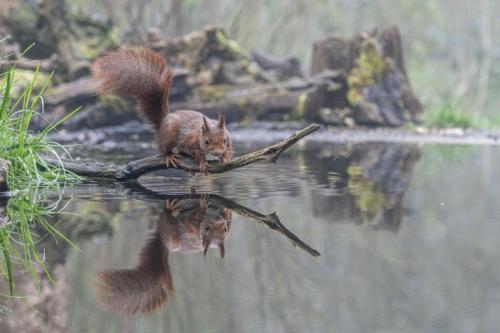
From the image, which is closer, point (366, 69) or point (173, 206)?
point (173, 206)

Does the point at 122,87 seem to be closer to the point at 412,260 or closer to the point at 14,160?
the point at 14,160

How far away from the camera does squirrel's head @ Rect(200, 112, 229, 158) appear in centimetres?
643

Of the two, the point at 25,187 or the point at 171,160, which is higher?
the point at 171,160

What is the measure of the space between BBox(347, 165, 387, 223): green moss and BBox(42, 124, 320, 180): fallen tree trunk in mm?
752

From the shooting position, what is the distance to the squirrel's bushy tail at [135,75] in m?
6.57

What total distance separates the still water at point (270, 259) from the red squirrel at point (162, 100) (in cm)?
37

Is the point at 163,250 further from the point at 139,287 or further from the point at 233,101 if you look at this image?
the point at 233,101

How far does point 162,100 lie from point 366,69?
30.0ft

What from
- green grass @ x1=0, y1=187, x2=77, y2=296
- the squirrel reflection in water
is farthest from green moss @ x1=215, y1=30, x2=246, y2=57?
the squirrel reflection in water

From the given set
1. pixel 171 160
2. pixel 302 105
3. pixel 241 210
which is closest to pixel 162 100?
pixel 171 160

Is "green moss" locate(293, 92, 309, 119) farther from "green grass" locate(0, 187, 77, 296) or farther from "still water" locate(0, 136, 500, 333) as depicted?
"green grass" locate(0, 187, 77, 296)

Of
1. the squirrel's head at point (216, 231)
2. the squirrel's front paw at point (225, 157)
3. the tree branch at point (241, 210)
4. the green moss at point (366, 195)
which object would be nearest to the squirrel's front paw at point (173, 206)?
the tree branch at point (241, 210)

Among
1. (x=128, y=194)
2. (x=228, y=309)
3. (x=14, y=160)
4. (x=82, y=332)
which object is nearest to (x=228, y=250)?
(x=228, y=309)

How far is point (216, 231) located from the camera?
4.85 metres
